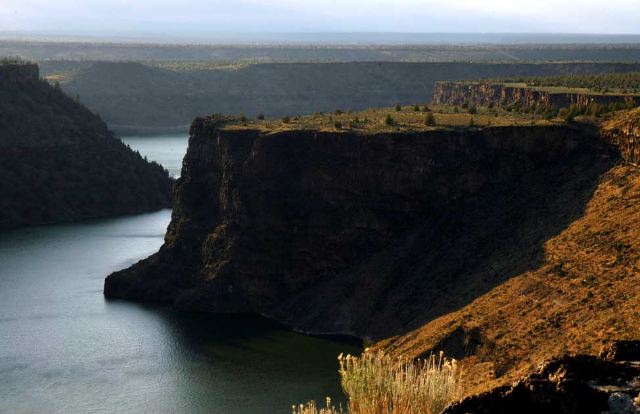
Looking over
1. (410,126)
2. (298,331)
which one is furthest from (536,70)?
(298,331)

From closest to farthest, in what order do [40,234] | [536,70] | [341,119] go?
[341,119]
[40,234]
[536,70]

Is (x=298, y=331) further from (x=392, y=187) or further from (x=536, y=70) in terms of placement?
(x=536, y=70)

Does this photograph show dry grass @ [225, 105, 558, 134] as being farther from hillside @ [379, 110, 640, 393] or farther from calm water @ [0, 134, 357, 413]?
calm water @ [0, 134, 357, 413]

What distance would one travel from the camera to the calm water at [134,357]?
53.9 metres

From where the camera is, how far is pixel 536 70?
589 feet

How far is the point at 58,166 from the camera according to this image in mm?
120500

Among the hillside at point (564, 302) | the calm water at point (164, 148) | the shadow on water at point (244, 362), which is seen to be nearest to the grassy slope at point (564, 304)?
the hillside at point (564, 302)

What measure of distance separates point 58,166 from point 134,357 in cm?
6238

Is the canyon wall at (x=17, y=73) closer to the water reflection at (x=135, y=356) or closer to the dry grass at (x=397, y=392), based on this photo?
the water reflection at (x=135, y=356)

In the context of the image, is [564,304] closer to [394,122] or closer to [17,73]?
[394,122]

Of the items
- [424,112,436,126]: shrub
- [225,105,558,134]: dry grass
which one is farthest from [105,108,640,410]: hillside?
[424,112,436,126]: shrub

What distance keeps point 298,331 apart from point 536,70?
12074cm

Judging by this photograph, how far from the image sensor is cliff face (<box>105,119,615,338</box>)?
6338 cm

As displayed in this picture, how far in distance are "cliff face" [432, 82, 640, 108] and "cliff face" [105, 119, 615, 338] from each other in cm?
1062
